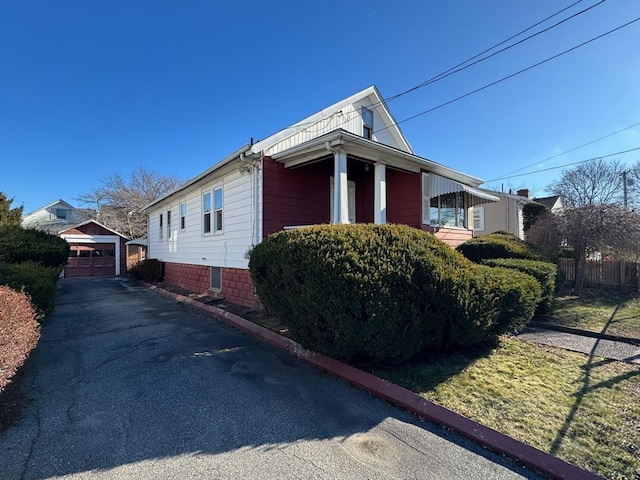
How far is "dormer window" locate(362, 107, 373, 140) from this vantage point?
1106 centimetres

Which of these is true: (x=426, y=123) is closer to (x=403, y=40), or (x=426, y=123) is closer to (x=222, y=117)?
(x=403, y=40)

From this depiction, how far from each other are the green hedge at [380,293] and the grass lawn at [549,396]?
0.36m

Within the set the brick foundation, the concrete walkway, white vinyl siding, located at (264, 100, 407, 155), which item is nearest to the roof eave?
white vinyl siding, located at (264, 100, 407, 155)

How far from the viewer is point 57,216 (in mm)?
35406

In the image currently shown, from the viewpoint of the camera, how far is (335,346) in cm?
421

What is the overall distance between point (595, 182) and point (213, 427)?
115ft

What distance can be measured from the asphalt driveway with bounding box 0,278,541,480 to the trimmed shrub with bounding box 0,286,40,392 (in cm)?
52

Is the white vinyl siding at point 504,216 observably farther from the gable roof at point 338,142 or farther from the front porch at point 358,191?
the gable roof at point 338,142

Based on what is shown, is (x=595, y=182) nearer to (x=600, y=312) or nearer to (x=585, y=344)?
(x=600, y=312)

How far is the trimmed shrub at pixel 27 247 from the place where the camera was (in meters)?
10.4

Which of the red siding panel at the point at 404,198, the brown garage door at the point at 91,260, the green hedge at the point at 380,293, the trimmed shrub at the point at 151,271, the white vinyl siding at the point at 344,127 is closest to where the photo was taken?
the green hedge at the point at 380,293

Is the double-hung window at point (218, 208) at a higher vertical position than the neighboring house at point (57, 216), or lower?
lower

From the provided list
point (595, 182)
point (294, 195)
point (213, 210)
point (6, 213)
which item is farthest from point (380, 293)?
point (595, 182)

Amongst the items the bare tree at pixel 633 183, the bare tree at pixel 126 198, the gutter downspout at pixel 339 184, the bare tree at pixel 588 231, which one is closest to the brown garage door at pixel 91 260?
the bare tree at pixel 126 198
